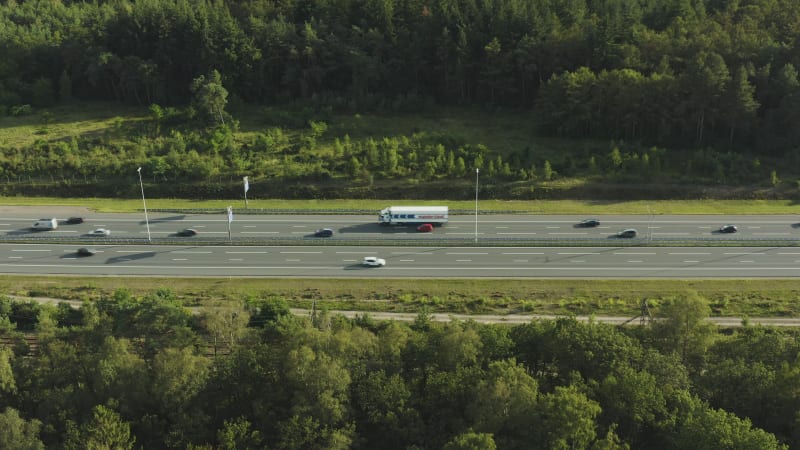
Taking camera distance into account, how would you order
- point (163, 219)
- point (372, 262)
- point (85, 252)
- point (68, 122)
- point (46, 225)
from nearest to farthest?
point (372, 262) → point (85, 252) → point (46, 225) → point (163, 219) → point (68, 122)

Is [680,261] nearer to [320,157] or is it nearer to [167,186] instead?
[320,157]

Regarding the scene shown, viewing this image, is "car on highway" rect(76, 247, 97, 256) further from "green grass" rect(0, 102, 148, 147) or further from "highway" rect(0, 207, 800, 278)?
"green grass" rect(0, 102, 148, 147)

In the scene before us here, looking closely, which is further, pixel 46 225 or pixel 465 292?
pixel 46 225

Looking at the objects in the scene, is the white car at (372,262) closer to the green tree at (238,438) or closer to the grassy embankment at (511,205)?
the grassy embankment at (511,205)

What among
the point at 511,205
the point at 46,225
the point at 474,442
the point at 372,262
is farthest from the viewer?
the point at 511,205

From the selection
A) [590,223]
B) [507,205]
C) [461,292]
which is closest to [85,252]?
[461,292]

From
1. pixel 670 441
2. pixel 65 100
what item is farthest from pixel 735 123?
pixel 65 100

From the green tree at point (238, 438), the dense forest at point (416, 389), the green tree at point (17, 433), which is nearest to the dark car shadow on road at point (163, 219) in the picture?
the dense forest at point (416, 389)

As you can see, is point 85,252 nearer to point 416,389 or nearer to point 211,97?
point 211,97
